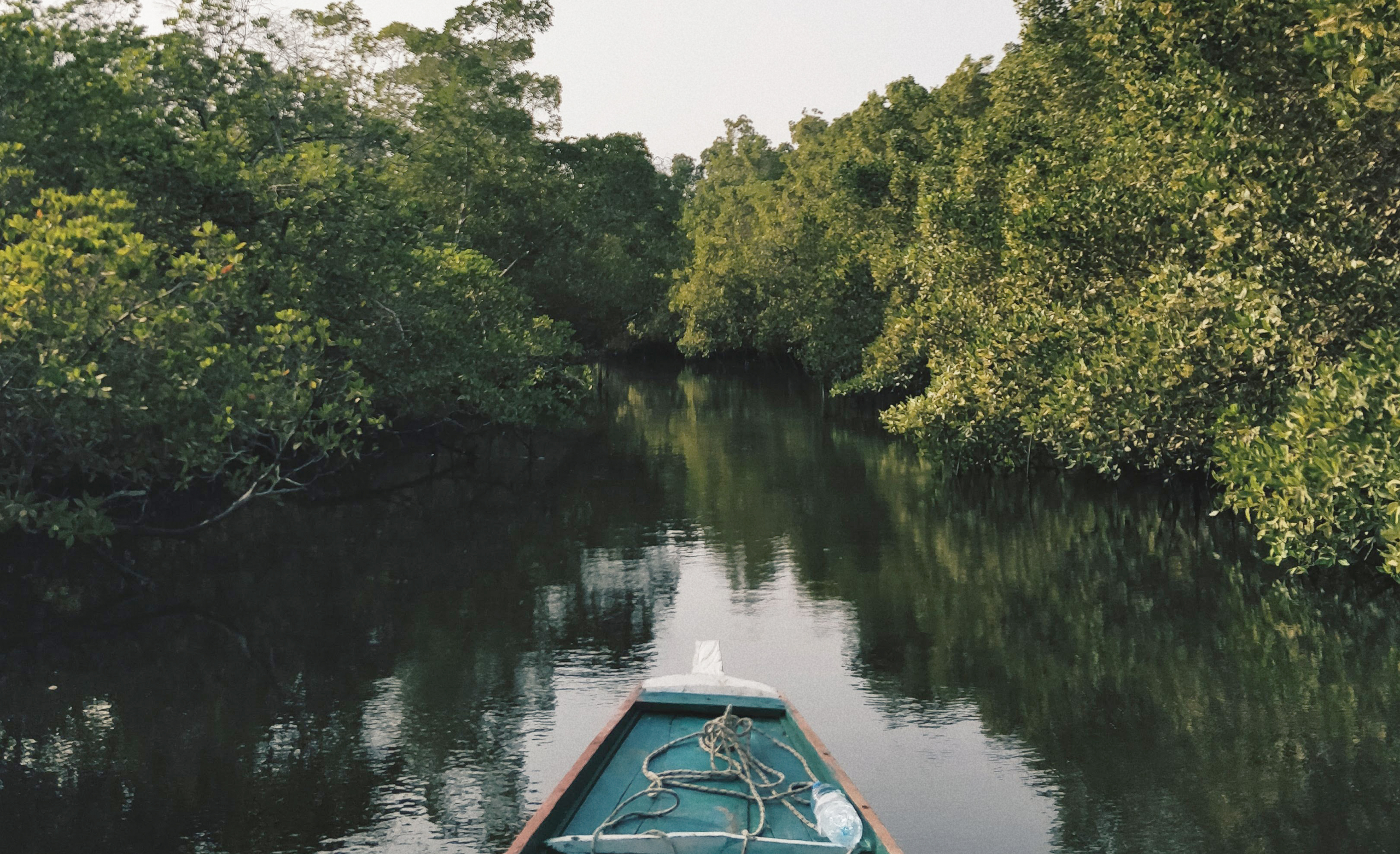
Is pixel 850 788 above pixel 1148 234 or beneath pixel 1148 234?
beneath

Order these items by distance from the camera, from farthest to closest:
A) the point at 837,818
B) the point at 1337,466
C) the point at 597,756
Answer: the point at 1337,466, the point at 597,756, the point at 837,818

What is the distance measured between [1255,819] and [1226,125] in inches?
436

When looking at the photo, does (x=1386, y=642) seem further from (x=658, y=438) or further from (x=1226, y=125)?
(x=658, y=438)

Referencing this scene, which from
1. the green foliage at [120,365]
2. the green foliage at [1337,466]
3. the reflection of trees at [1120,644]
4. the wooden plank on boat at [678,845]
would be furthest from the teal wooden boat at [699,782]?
the green foliage at [120,365]

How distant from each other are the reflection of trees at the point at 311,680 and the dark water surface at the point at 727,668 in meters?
0.05

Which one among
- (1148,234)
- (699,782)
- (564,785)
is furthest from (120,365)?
(1148,234)

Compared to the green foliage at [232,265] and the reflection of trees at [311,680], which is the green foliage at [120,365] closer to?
the green foliage at [232,265]

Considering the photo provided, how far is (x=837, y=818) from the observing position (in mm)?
7988

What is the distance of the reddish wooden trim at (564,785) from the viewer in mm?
7512

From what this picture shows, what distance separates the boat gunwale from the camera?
7531 mm

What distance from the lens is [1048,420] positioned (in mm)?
23219

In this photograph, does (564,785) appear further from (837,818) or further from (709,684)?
(709,684)

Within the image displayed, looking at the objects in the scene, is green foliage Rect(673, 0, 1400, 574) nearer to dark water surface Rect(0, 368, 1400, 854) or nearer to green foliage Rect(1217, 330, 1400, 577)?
green foliage Rect(1217, 330, 1400, 577)

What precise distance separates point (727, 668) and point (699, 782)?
609cm
